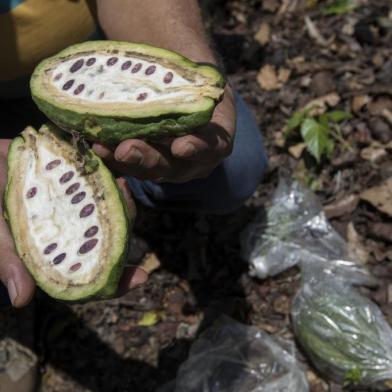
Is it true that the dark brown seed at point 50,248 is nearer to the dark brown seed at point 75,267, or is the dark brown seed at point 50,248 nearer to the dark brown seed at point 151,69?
the dark brown seed at point 75,267

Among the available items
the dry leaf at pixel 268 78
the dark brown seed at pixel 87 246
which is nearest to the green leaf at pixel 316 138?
the dry leaf at pixel 268 78

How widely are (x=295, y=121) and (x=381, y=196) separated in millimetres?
519

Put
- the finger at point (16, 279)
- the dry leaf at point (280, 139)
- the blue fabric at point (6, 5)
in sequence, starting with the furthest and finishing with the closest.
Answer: the dry leaf at point (280, 139) → the blue fabric at point (6, 5) → the finger at point (16, 279)

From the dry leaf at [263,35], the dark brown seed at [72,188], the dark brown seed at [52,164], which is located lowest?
the dry leaf at [263,35]

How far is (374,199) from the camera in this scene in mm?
2684

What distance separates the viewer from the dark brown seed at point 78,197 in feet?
5.80

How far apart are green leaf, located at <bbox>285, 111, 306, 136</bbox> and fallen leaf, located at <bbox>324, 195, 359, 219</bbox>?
0.40 m

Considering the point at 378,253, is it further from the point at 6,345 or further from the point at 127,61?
the point at 6,345

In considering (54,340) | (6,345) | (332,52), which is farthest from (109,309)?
(332,52)

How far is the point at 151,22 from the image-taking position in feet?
7.40

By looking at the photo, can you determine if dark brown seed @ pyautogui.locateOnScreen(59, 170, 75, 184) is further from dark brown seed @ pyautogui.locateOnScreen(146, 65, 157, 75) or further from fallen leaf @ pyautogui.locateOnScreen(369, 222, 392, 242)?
fallen leaf @ pyautogui.locateOnScreen(369, 222, 392, 242)

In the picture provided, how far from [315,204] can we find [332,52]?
Answer: 890mm

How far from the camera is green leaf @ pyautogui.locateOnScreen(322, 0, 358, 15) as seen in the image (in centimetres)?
332

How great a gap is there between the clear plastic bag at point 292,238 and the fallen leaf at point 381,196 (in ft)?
0.64
